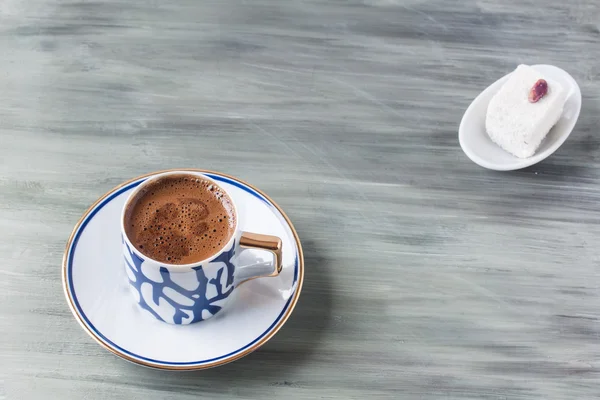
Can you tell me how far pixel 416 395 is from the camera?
2.51ft

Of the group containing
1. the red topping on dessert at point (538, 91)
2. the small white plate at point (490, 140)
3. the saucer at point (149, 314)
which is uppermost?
the red topping on dessert at point (538, 91)

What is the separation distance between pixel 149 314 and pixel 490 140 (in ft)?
1.79

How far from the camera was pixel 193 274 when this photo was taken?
0.70 metres

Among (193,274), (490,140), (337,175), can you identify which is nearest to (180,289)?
(193,274)

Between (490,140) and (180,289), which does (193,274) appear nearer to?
(180,289)

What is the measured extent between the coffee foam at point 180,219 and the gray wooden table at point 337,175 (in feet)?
0.49

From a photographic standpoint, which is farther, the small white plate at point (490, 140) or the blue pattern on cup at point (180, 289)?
the small white plate at point (490, 140)

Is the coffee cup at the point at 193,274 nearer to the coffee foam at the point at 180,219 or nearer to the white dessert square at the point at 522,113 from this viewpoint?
the coffee foam at the point at 180,219

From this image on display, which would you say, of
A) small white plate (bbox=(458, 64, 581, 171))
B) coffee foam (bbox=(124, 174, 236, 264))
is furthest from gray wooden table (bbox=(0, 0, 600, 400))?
coffee foam (bbox=(124, 174, 236, 264))

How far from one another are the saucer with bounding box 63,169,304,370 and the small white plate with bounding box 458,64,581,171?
0.32m

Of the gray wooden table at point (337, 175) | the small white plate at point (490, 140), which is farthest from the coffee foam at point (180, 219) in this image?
the small white plate at point (490, 140)

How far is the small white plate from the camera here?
957 mm

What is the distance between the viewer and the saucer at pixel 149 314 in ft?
2.37

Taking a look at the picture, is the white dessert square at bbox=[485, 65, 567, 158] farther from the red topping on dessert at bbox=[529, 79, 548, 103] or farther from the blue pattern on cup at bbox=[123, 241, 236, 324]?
the blue pattern on cup at bbox=[123, 241, 236, 324]
